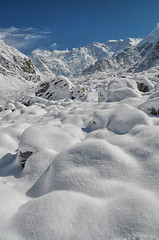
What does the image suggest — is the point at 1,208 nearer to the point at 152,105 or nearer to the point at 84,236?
the point at 84,236

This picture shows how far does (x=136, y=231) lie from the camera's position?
1698mm

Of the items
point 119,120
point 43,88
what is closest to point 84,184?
point 119,120

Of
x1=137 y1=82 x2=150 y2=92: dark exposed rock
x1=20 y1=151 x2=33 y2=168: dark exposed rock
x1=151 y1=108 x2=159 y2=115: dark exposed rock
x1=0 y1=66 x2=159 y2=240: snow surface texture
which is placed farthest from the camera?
x1=137 y1=82 x2=150 y2=92: dark exposed rock

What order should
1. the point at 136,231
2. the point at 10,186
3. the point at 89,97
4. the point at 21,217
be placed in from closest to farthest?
the point at 136,231 < the point at 21,217 < the point at 10,186 < the point at 89,97

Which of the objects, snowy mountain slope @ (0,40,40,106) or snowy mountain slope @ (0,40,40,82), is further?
snowy mountain slope @ (0,40,40,82)

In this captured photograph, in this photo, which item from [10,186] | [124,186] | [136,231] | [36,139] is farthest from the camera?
[36,139]

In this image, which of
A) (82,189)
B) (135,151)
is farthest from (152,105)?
(82,189)

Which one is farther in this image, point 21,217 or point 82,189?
point 82,189

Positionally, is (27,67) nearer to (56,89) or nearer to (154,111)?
(56,89)

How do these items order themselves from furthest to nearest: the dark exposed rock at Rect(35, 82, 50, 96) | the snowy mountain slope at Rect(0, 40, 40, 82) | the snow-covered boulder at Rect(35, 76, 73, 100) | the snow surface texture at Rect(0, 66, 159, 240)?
the snowy mountain slope at Rect(0, 40, 40, 82) < the dark exposed rock at Rect(35, 82, 50, 96) < the snow-covered boulder at Rect(35, 76, 73, 100) < the snow surface texture at Rect(0, 66, 159, 240)

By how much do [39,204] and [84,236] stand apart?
750 mm

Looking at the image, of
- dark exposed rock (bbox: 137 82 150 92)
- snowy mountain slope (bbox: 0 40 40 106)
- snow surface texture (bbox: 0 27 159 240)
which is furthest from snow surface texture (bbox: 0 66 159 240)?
snowy mountain slope (bbox: 0 40 40 106)

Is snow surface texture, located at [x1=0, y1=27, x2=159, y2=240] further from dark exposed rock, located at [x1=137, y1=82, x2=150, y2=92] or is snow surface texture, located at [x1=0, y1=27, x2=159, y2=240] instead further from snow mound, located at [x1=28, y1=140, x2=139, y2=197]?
dark exposed rock, located at [x1=137, y1=82, x2=150, y2=92]

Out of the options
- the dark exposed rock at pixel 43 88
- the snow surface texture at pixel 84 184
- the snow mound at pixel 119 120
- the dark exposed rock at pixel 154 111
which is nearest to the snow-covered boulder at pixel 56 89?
the dark exposed rock at pixel 43 88
